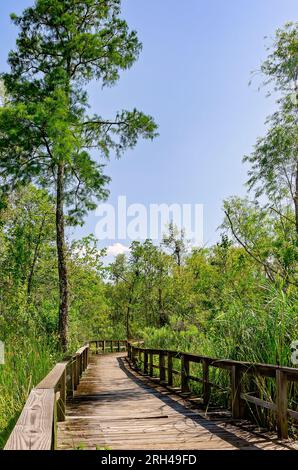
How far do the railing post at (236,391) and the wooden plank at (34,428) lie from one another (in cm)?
291

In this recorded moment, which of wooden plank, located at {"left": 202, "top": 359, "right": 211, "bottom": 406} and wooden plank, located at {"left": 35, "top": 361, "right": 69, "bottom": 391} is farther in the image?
wooden plank, located at {"left": 202, "top": 359, "right": 211, "bottom": 406}

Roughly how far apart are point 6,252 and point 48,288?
4.23m

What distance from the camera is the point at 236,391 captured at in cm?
630

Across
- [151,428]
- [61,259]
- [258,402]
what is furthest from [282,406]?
[61,259]

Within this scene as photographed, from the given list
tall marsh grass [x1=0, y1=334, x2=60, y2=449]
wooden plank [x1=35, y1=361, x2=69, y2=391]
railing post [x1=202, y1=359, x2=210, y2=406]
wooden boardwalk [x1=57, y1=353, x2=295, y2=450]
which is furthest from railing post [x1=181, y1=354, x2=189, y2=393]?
wooden plank [x1=35, y1=361, x2=69, y2=391]

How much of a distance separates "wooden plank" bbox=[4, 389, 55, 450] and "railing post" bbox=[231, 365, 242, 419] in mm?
2909

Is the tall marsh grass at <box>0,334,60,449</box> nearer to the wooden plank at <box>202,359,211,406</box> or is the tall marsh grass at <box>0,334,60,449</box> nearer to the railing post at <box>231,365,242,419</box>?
the wooden plank at <box>202,359,211,406</box>

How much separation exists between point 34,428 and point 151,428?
9.96 ft

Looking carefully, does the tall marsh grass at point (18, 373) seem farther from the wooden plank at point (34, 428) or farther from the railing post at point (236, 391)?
the railing post at point (236, 391)

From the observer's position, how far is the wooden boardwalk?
192 inches

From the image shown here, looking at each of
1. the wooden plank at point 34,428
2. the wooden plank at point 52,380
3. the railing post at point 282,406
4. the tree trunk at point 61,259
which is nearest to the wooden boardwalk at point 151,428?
the railing post at point 282,406

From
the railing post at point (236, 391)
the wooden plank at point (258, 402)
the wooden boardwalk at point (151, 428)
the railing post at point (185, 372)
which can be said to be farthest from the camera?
the railing post at point (185, 372)

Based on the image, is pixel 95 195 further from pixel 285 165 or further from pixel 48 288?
pixel 48 288

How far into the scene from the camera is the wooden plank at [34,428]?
109 inches
